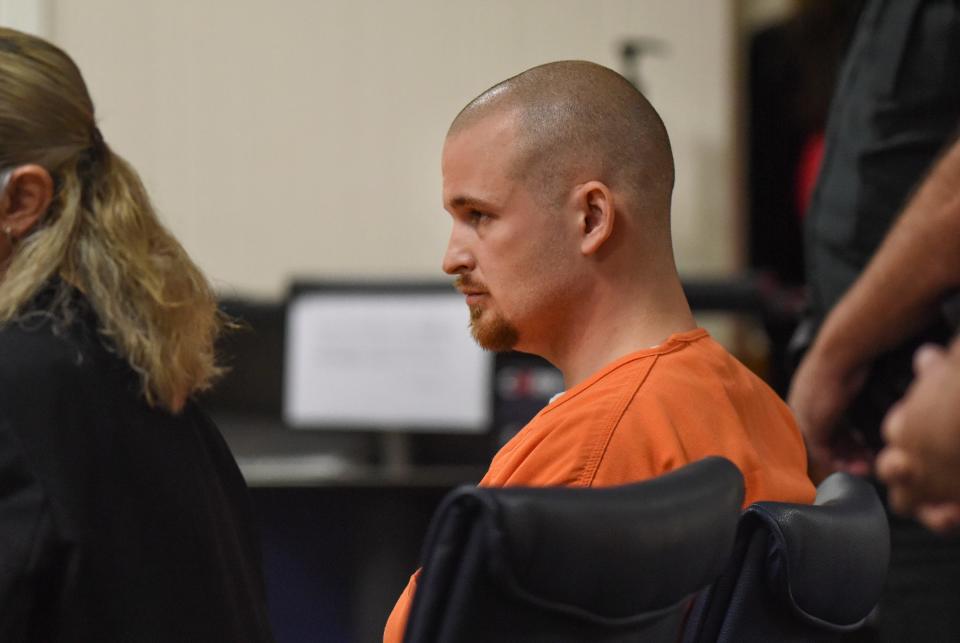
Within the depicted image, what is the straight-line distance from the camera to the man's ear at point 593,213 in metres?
1.03

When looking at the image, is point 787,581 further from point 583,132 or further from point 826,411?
point 826,411

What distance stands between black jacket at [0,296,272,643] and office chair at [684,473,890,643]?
0.49 m

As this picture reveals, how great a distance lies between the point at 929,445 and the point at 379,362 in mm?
2522

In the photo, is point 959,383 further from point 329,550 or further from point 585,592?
point 329,550

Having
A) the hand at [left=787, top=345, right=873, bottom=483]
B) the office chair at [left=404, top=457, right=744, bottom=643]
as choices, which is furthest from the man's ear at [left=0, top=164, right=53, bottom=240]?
the hand at [left=787, top=345, right=873, bottom=483]

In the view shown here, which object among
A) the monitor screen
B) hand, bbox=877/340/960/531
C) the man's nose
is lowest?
the monitor screen

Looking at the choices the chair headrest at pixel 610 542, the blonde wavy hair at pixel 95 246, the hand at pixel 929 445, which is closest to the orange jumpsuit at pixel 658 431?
the chair headrest at pixel 610 542

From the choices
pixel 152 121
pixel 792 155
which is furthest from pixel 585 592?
pixel 792 155

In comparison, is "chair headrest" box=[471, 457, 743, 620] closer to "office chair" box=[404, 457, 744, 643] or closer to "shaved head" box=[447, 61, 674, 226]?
"office chair" box=[404, 457, 744, 643]

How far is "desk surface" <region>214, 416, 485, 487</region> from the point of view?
2.88 m

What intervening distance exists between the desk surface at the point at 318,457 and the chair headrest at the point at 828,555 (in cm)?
192

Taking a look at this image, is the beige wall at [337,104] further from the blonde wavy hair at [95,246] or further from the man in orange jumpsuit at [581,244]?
the man in orange jumpsuit at [581,244]

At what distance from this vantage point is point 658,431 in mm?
875

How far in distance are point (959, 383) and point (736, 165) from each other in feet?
12.6
